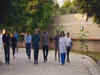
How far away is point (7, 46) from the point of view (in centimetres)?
1419

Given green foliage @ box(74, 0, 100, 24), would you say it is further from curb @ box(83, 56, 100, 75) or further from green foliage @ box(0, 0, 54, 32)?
green foliage @ box(0, 0, 54, 32)

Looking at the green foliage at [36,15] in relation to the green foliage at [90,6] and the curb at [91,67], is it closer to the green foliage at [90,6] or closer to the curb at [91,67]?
the curb at [91,67]

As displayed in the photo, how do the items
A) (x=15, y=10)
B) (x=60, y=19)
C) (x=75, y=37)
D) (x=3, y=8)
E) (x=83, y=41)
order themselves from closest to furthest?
(x=3, y=8), (x=15, y=10), (x=83, y=41), (x=75, y=37), (x=60, y=19)

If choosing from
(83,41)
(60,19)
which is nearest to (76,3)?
(83,41)

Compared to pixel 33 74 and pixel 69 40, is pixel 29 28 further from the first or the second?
pixel 33 74

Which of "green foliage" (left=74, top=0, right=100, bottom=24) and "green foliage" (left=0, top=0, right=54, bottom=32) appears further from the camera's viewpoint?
"green foliage" (left=0, top=0, right=54, bottom=32)

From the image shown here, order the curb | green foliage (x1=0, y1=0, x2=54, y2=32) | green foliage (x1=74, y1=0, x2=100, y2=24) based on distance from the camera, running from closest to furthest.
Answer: the curb < green foliage (x1=74, y1=0, x2=100, y2=24) < green foliage (x1=0, y1=0, x2=54, y2=32)

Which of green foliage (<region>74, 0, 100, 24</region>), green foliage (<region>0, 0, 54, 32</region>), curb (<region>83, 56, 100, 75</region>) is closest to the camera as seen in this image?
curb (<region>83, 56, 100, 75</region>)

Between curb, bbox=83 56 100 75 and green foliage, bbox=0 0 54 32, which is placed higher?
green foliage, bbox=0 0 54 32

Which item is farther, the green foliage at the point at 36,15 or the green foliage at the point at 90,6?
the green foliage at the point at 36,15

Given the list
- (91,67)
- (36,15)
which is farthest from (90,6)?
(36,15)

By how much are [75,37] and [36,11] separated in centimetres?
610

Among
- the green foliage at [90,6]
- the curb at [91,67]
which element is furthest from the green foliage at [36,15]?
the green foliage at [90,6]

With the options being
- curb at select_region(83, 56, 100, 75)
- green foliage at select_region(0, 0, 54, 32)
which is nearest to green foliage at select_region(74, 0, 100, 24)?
curb at select_region(83, 56, 100, 75)
